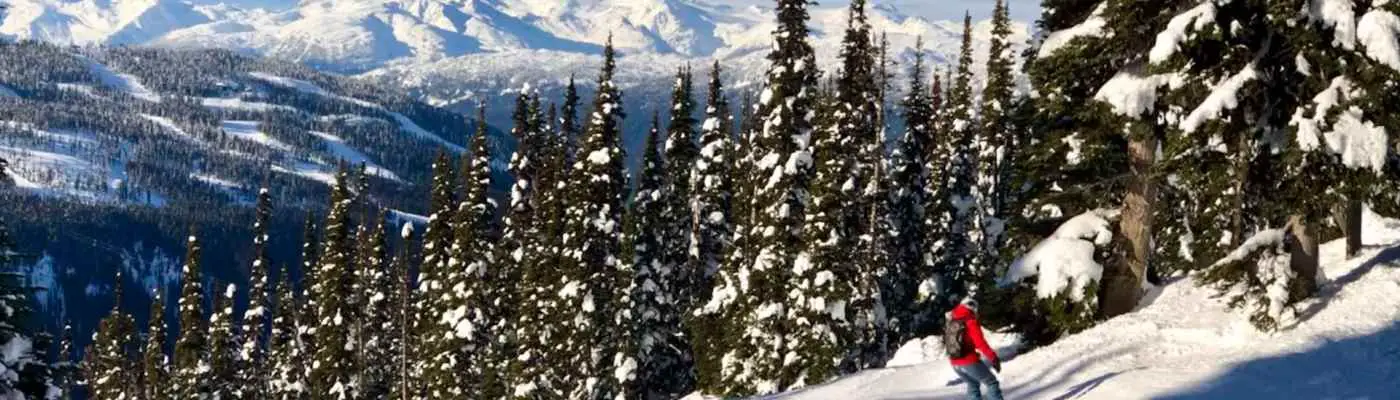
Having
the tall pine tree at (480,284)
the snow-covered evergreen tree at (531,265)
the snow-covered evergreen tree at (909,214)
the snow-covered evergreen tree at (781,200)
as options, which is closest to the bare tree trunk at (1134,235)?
the snow-covered evergreen tree at (781,200)

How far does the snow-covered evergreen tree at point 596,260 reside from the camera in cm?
3712

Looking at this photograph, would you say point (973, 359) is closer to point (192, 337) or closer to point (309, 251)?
point (192, 337)

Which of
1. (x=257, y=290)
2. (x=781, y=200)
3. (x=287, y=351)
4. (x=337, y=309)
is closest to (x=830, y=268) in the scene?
(x=781, y=200)

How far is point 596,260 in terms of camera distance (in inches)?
1471

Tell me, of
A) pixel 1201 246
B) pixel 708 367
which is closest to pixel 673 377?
pixel 708 367

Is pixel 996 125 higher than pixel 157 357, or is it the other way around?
pixel 996 125

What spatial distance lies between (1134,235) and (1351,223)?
144 inches

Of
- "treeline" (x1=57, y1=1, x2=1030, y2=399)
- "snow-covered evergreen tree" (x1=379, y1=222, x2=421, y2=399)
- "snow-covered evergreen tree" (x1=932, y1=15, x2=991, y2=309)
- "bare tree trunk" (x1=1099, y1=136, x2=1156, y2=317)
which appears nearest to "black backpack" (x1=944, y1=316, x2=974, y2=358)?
"bare tree trunk" (x1=1099, y1=136, x2=1156, y2=317)

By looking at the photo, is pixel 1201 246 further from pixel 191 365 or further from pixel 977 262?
pixel 191 365

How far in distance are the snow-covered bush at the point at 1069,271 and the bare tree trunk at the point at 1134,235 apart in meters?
0.34

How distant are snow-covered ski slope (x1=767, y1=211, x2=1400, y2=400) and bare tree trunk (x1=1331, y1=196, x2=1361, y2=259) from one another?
19cm

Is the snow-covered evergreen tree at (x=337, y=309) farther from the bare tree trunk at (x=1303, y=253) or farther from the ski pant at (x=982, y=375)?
the bare tree trunk at (x=1303, y=253)

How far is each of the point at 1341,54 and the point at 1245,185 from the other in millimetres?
2399

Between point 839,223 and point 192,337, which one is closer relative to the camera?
point 839,223
